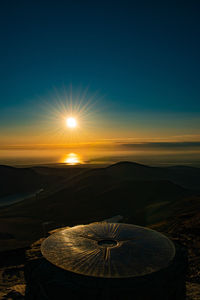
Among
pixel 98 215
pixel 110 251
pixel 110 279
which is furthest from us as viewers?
pixel 98 215

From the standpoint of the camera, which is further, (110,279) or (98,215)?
(98,215)

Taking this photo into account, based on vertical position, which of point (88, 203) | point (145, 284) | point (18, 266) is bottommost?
point (88, 203)

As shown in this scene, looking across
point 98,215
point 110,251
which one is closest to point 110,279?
point 110,251

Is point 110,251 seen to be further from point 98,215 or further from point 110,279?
point 98,215

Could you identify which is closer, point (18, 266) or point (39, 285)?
point (39, 285)

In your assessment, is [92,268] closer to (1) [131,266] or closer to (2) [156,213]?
(1) [131,266]

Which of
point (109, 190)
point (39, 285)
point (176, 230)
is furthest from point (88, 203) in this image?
point (39, 285)

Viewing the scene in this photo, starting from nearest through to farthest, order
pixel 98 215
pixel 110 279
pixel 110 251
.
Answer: pixel 110 279 < pixel 110 251 < pixel 98 215

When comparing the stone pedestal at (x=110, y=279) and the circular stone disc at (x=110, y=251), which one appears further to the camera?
the circular stone disc at (x=110, y=251)
